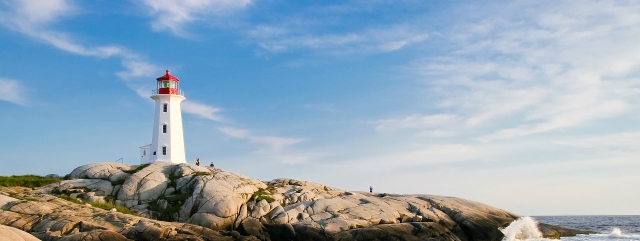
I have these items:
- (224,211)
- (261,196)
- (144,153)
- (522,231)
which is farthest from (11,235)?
(522,231)

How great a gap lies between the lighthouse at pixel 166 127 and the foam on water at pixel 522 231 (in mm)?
27561

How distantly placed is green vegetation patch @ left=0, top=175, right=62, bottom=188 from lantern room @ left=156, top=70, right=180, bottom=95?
11567mm

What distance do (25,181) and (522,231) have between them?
121ft

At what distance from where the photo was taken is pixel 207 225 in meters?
33.3

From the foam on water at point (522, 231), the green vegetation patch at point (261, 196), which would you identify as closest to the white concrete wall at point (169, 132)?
the green vegetation patch at point (261, 196)

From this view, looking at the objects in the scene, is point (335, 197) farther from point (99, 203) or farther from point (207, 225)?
point (99, 203)

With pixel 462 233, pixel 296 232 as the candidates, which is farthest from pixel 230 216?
pixel 462 233

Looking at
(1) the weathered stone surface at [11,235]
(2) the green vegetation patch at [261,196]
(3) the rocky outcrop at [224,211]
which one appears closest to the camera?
(1) the weathered stone surface at [11,235]

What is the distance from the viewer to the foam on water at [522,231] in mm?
39875

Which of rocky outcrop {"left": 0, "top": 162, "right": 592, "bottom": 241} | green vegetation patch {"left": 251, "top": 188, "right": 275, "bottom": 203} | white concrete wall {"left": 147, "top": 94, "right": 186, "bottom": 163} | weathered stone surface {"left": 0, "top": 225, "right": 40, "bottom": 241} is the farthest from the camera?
white concrete wall {"left": 147, "top": 94, "right": 186, "bottom": 163}

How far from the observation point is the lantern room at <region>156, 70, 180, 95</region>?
4856 centimetres

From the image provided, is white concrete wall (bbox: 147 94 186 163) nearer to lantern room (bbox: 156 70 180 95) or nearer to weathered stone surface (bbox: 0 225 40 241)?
lantern room (bbox: 156 70 180 95)

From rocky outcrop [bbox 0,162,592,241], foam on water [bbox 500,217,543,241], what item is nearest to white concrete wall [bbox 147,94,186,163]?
rocky outcrop [bbox 0,162,592,241]

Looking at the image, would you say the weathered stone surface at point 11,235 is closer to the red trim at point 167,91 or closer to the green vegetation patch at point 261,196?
the green vegetation patch at point 261,196
